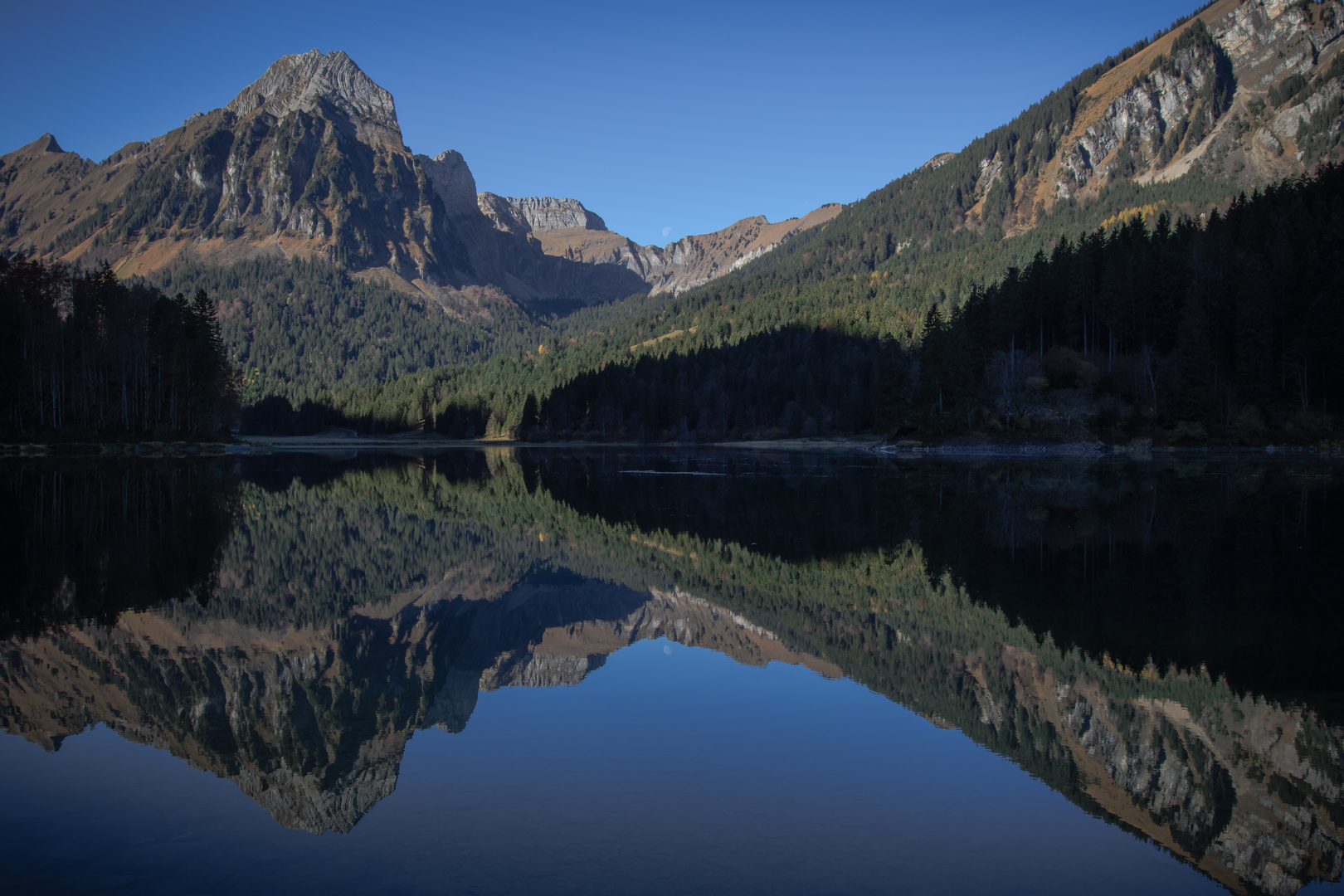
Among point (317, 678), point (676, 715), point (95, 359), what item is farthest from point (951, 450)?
point (95, 359)

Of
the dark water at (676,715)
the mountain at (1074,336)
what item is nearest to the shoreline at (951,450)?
the mountain at (1074,336)

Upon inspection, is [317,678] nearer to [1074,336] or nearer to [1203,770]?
[1203,770]

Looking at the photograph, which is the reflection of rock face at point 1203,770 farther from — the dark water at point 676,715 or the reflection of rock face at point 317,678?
the reflection of rock face at point 317,678

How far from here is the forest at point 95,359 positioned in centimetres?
6222

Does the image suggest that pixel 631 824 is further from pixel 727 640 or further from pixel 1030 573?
pixel 1030 573

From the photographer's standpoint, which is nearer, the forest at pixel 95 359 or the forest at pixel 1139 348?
the forest at pixel 95 359

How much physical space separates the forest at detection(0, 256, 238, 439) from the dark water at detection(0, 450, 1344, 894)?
51859 mm

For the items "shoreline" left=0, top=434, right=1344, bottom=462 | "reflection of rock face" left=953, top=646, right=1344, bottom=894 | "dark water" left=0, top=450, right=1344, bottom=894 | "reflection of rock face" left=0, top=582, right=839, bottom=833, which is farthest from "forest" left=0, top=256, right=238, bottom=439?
"reflection of rock face" left=953, top=646, right=1344, bottom=894

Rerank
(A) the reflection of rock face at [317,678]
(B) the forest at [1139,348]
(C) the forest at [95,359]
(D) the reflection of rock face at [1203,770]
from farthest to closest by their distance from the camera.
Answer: (B) the forest at [1139,348] → (C) the forest at [95,359] → (A) the reflection of rock face at [317,678] → (D) the reflection of rock face at [1203,770]

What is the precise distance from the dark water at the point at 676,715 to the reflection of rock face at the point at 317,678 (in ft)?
0.20

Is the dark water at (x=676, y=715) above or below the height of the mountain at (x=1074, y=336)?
below

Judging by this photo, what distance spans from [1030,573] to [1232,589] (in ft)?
11.6

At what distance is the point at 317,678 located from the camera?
36.2 ft

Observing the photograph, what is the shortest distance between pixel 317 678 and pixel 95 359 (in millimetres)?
69411
